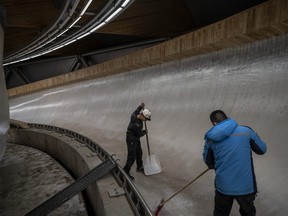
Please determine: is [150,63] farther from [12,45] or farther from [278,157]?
[12,45]

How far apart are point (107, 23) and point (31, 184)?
3.02m

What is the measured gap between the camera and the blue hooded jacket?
2041 mm

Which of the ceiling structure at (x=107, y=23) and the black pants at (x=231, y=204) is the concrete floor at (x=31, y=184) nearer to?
the black pants at (x=231, y=204)

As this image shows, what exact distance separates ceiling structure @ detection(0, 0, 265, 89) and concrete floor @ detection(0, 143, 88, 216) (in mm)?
2567

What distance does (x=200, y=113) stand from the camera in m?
4.54

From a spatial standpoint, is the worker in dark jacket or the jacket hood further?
the worker in dark jacket

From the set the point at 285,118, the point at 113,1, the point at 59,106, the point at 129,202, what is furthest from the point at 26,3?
the point at 59,106

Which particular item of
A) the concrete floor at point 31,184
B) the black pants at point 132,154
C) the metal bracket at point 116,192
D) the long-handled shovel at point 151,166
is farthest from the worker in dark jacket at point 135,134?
the metal bracket at point 116,192

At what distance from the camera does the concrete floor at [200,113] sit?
2.87 meters

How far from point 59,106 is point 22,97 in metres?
3.62

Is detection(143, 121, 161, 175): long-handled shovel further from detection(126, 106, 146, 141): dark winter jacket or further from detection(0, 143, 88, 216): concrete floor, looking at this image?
detection(0, 143, 88, 216): concrete floor

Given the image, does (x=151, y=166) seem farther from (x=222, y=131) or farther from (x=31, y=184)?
(x=31, y=184)

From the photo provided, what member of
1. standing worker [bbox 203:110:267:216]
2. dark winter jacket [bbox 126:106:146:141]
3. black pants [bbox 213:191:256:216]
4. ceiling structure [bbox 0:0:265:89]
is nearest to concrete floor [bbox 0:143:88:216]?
dark winter jacket [bbox 126:106:146:141]

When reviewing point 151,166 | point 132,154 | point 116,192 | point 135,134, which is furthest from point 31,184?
point 116,192
